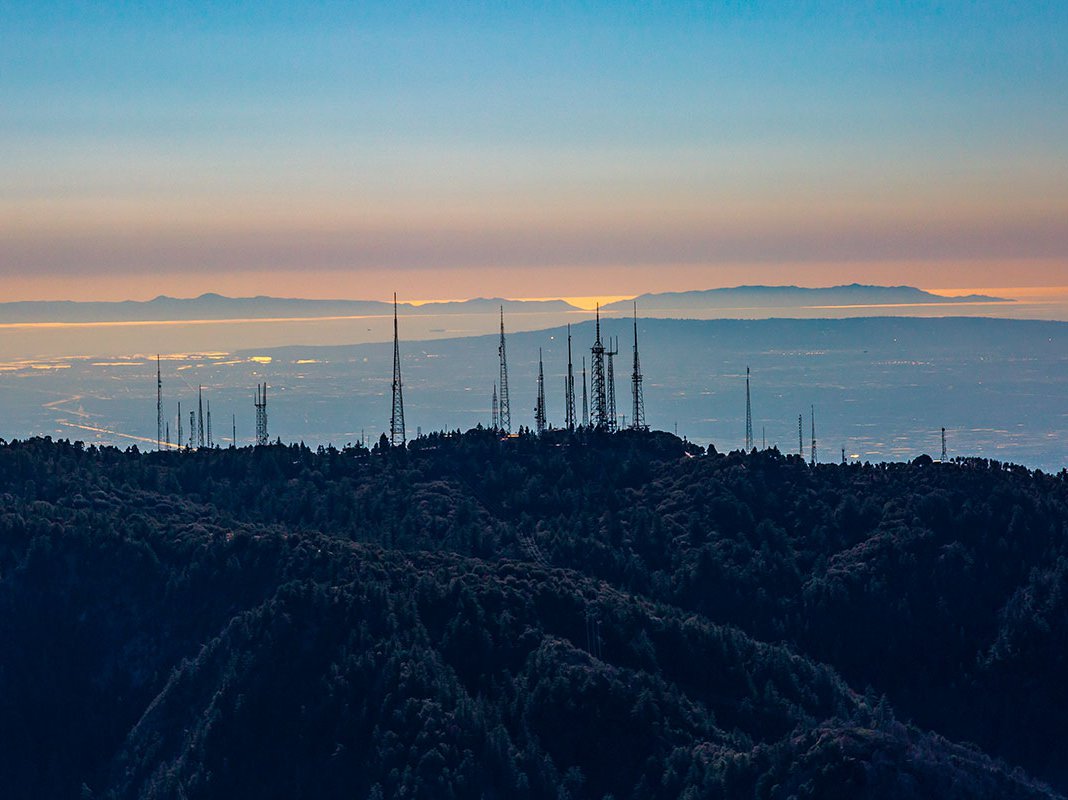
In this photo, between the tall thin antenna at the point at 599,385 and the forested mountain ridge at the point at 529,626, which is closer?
the forested mountain ridge at the point at 529,626

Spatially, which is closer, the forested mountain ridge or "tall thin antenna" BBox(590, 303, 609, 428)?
the forested mountain ridge

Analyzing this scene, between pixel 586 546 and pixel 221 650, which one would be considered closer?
pixel 221 650

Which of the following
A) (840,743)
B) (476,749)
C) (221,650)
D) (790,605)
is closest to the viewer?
(840,743)

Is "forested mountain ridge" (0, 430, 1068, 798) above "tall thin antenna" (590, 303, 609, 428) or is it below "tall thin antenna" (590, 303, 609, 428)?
below

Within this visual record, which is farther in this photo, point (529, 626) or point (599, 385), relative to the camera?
point (599, 385)

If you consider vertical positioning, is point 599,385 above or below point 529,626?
above

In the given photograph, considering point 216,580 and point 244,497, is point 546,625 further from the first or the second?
point 244,497

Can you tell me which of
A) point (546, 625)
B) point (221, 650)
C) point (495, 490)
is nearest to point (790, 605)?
point (546, 625)

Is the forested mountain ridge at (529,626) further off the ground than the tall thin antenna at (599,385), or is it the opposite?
the tall thin antenna at (599,385)
